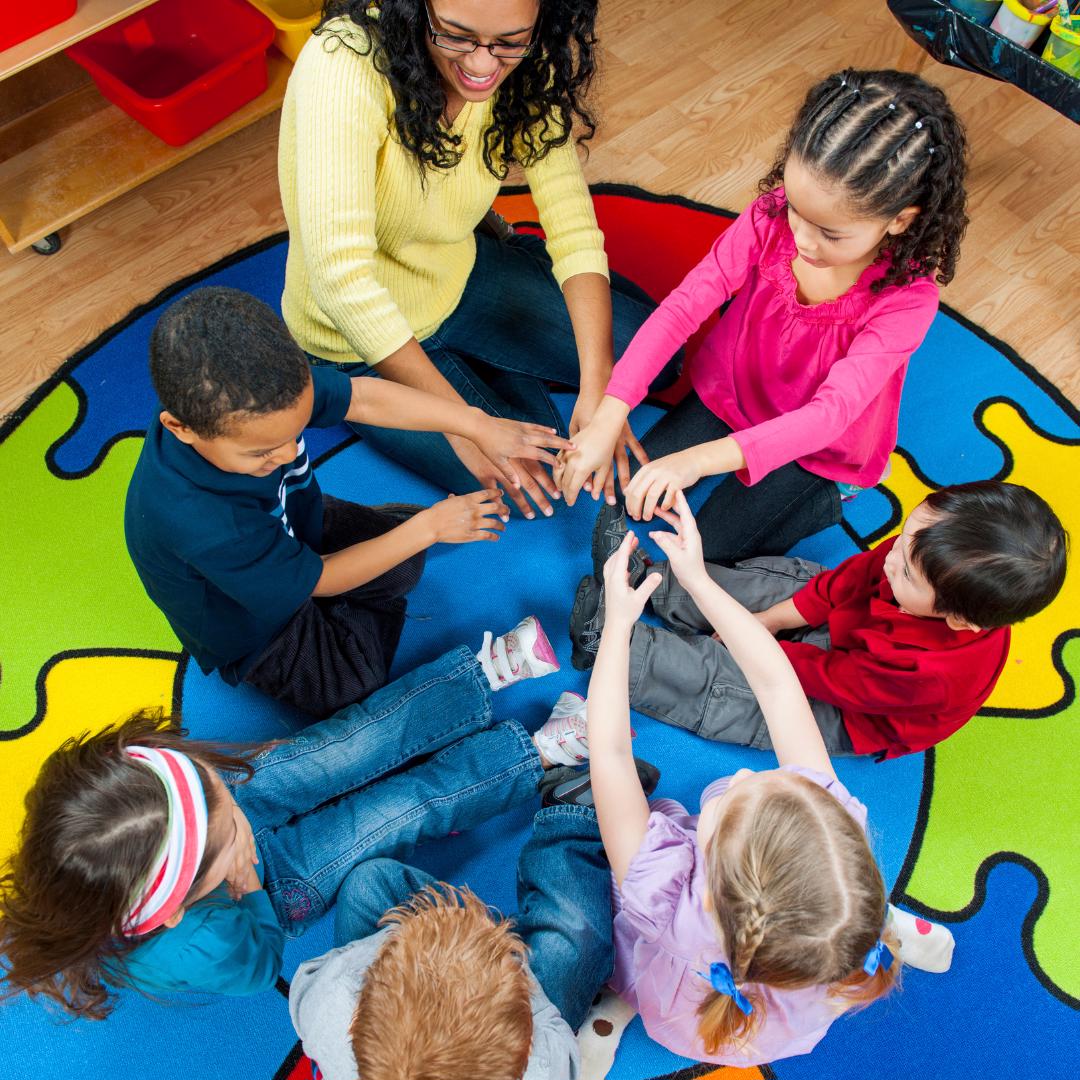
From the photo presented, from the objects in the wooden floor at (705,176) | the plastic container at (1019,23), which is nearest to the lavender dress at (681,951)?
the wooden floor at (705,176)

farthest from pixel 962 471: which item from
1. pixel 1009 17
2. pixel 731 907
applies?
pixel 731 907

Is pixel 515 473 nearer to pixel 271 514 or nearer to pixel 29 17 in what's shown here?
pixel 271 514

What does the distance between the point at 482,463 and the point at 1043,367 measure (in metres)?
1.08

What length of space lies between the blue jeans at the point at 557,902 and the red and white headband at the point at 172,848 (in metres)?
0.26

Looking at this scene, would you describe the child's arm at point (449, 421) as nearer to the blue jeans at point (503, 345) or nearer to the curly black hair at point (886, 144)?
the blue jeans at point (503, 345)

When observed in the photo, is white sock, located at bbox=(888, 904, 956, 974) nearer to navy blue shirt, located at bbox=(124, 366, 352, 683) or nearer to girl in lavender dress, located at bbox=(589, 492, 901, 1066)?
girl in lavender dress, located at bbox=(589, 492, 901, 1066)

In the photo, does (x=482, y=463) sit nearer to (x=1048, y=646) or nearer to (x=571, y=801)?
(x=571, y=801)

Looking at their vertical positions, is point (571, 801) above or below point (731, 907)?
below

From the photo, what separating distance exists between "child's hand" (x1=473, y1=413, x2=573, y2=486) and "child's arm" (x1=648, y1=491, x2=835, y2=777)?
0.83 ft

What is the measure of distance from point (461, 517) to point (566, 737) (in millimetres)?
343

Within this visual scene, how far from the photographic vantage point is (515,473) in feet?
4.56

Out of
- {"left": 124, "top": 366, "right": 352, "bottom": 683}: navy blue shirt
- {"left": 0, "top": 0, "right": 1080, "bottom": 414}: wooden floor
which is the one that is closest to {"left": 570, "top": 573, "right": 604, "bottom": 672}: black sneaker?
{"left": 124, "top": 366, "right": 352, "bottom": 683}: navy blue shirt

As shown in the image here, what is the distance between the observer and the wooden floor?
1763mm

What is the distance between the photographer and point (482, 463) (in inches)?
55.4
